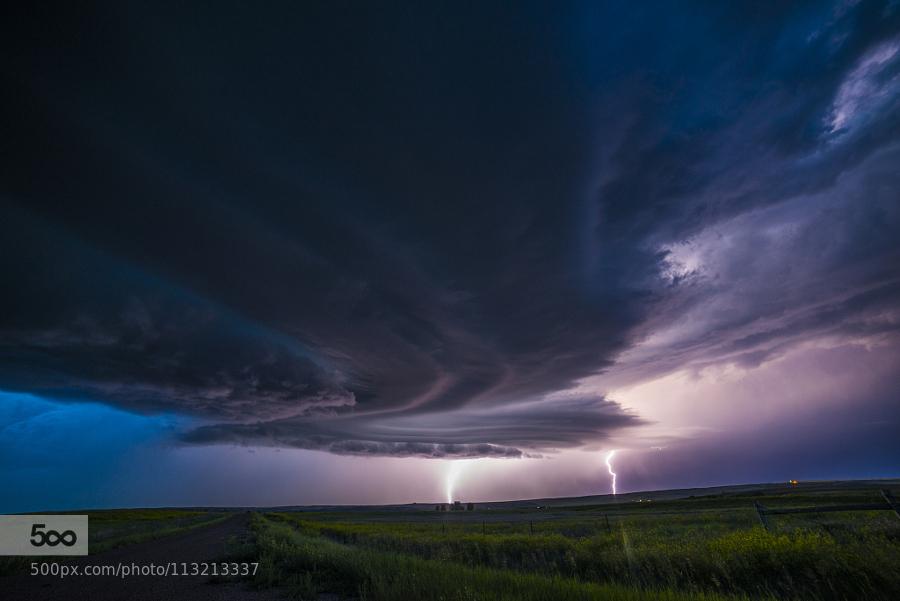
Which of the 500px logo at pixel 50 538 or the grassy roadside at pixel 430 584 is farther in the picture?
the 500px logo at pixel 50 538

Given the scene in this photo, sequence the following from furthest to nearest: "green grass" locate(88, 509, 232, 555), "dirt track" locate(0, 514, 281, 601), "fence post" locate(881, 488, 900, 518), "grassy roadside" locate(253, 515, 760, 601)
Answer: "green grass" locate(88, 509, 232, 555) → "fence post" locate(881, 488, 900, 518) → "dirt track" locate(0, 514, 281, 601) → "grassy roadside" locate(253, 515, 760, 601)

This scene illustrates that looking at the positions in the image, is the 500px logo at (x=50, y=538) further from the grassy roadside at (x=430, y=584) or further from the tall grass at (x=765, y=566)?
the tall grass at (x=765, y=566)

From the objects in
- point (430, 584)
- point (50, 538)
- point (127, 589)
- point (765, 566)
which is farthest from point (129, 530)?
point (765, 566)

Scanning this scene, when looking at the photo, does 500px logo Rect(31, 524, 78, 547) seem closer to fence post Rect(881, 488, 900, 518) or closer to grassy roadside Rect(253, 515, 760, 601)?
grassy roadside Rect(253, 515, 760, 601)

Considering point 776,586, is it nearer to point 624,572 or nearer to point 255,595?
point 624,572

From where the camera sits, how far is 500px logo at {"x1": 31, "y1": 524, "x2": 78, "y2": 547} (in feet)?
90.1

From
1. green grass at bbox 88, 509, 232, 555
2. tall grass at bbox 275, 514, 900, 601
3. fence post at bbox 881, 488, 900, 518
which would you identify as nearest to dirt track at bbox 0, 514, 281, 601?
tall grass at bbox 275, 514, 900, 601

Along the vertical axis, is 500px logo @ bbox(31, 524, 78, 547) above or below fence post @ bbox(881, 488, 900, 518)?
below

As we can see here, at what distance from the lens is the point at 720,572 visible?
10562mm

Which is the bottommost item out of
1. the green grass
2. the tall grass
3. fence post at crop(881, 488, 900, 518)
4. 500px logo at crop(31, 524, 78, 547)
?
the green grass

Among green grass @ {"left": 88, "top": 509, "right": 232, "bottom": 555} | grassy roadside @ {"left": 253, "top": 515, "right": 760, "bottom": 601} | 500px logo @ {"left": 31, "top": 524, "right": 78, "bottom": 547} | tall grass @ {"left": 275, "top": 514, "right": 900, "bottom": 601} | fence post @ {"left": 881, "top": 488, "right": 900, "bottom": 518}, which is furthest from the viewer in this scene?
green grass @ {"left": 88, "top": 509, "right": 232, "bottom": 555}

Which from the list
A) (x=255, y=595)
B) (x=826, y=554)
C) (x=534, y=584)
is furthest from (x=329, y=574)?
(x=826, y=554)

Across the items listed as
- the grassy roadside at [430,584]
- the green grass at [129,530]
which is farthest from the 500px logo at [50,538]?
the grassy roadside at [430,584]

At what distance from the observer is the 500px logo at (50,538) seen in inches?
1081
